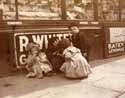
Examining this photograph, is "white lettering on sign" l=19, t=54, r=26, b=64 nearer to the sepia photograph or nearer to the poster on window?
the sepia photograph

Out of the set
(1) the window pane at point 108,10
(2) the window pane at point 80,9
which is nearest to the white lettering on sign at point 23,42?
(2) the window pane at point 80,9

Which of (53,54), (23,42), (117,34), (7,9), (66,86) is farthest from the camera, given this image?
(117,34)

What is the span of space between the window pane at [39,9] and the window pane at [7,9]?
21 centimetres

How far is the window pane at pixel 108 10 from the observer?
935cm

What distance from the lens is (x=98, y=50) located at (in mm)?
9219

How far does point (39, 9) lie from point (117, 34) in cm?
366

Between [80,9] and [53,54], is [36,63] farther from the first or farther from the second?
[80,9]

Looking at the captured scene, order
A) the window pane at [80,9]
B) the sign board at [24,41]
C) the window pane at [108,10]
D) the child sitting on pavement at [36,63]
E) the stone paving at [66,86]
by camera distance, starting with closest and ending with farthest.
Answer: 1. the stone paving at [66,86]
2. the child sitting on pavement at [36,63]
3. the sign board at [24,41]
4. the window pane at [80,9]
5. the window pane at [108,10]

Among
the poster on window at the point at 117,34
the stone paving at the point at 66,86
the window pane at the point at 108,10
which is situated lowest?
the stone paving at the point at 66,86

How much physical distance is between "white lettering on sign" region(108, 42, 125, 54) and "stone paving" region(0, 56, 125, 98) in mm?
2468

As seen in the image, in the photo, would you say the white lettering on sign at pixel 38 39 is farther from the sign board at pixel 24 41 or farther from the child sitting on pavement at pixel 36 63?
→ the child sitting on pavement at pixel 36 63

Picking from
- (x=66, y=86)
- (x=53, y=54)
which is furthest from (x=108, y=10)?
(x=66, y=86)

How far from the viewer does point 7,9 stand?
6.75m

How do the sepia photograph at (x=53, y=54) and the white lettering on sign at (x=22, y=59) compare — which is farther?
the white lettering on sign at (x=22, y=59)
